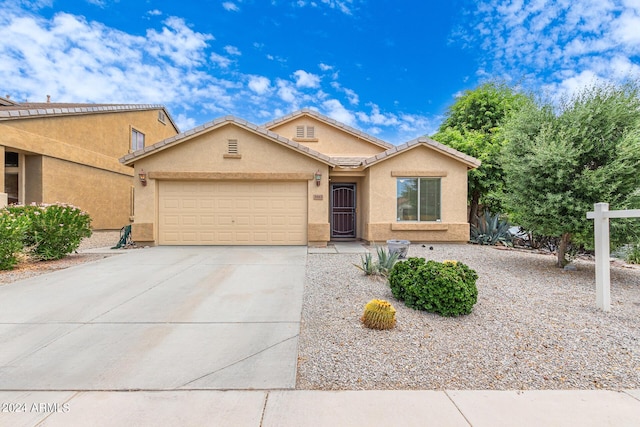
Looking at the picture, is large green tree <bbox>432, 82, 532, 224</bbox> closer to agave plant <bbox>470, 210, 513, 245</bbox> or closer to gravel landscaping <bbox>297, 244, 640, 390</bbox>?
agave plant <bbox>470, 210, 513, 245</bbox>

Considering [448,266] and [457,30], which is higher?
[457,30]

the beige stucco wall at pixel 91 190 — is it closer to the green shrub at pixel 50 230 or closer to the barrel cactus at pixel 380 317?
the green shrub at pixel 50 230

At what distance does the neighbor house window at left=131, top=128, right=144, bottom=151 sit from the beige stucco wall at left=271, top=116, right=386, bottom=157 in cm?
889

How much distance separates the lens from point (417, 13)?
49.1 ft

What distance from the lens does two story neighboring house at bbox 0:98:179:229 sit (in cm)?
1195

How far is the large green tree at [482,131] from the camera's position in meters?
13.5

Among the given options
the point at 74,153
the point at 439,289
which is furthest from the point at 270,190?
the point at 74,153

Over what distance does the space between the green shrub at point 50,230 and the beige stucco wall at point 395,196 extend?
9452 millimetres

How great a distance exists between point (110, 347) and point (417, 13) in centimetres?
1767

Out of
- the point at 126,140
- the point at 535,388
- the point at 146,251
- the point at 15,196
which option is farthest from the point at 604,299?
the point at 126,140

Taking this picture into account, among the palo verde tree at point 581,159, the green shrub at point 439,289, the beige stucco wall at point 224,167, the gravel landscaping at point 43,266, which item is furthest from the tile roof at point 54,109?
the palo verde tree at point 581,159

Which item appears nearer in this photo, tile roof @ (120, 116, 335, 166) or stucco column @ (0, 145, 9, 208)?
stucco column @ (0, 145, 9, 208)

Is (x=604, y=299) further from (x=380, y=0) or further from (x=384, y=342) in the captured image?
(x=380, y=0)

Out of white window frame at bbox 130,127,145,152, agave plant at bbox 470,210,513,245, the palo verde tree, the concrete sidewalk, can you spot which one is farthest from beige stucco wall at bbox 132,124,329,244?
the concrete sidewalk
